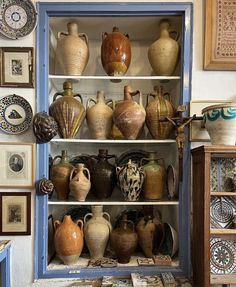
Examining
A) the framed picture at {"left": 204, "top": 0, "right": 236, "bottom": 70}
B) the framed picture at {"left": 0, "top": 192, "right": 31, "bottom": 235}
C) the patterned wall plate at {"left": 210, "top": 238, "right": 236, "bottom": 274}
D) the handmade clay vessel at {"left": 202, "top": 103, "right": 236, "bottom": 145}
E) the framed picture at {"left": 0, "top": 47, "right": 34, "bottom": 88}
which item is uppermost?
the framed picture at {"left": 204, "top": 0, "right": 236, "bottom": 70}

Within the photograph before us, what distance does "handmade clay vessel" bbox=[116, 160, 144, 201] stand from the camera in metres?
1.63

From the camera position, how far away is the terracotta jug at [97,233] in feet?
5.34

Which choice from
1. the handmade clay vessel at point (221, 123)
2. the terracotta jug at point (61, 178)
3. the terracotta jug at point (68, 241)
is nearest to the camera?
the handmade clay vessel at point (221, 123)

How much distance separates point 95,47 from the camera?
1979 millimetres

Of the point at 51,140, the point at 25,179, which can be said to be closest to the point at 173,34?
the point at 51,140

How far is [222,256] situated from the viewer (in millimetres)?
1498

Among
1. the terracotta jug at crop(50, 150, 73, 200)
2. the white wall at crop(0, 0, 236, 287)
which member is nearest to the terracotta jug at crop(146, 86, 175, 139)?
the white wall at crop(0, 0, 236, 287)

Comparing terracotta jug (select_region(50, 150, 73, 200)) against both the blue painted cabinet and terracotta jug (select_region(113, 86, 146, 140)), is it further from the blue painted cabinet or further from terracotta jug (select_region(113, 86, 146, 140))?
terracotta jug (select_region(113, 86, 146, 140))

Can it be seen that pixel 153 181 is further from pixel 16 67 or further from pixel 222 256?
pixel 16 67

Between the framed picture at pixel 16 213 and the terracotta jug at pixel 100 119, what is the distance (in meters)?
0.51

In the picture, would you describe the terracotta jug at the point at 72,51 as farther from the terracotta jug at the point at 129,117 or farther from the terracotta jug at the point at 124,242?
the terracotta jug at the point at 124,242

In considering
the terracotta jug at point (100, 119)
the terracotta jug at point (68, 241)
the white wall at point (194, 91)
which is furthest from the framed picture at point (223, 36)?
the terracotta jug at point (68, 241)

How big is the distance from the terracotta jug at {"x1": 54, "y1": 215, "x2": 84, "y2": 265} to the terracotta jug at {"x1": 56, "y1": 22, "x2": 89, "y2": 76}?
0.86m

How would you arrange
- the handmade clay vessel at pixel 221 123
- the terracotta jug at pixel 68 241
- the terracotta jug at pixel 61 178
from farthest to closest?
the terracotta jug at pixel 61 178
the terracotta jug at pixel 68 241
the handmade clay vessel at pixel 221 123
